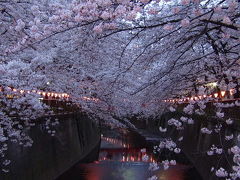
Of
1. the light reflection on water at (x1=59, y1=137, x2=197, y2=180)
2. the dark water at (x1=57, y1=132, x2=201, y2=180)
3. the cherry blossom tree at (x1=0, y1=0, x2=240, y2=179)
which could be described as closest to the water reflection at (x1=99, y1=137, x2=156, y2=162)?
the dark water at (x1=57, y1=132, x2=201, y2=180)

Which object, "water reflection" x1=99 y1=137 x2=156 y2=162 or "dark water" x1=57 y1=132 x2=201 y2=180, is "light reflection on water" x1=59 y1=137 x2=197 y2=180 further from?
"water reflection" x1=99 y1=137 x2=156 y2=162

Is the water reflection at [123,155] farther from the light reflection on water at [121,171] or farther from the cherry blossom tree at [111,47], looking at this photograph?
the cherry blossom tree at [111,47]

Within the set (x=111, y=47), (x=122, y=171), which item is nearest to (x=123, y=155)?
(x=122, y=171)

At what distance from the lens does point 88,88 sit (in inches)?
841

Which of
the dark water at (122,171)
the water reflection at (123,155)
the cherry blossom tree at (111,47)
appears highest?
the cherry blossom tree at (111,47)

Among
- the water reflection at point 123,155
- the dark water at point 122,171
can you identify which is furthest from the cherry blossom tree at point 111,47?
the water reflection at point 123,155

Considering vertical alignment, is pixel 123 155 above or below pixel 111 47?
below

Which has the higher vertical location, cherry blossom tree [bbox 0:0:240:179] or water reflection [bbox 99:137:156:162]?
cherry blossom tree [bbox 0:0:240:179]

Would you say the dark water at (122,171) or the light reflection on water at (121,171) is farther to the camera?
the light reflection on water at (121,171)

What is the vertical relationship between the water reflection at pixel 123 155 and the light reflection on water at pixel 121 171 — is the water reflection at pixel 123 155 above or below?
above


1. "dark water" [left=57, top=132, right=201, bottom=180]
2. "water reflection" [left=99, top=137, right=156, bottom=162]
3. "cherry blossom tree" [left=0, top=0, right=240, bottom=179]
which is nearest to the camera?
"cherry blossom tree" [left=0, top=0, right=240, bottom=179]

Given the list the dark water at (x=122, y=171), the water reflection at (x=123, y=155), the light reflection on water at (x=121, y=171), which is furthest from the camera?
the water reflection at (x=123, y=155)

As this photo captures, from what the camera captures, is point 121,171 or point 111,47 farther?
point 121,171

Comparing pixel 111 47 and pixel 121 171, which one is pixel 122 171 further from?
pixel 111 47
